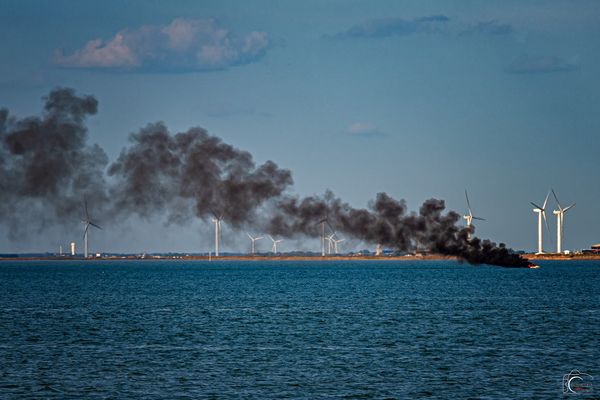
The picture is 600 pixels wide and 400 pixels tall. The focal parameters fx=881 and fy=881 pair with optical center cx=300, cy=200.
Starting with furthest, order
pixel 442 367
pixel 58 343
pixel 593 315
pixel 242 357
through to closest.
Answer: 1. pixel 593 315
2. pixel 58 343
3. pixel 242 357
4. pixel 442 367

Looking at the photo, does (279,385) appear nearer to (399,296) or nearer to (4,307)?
(4,307)

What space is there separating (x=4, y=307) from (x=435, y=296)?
5940 centimetres

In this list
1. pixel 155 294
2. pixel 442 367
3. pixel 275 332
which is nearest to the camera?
pixel 442 367

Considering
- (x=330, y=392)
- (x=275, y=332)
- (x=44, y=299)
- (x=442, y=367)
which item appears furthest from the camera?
(x=44, y=299)

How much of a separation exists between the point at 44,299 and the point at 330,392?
84072 millimetres

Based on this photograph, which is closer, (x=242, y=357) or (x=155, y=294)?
(x=242, y=357)

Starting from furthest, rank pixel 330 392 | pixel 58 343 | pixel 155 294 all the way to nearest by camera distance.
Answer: pixel 155 294, pixel 58 343, pixel 330 392

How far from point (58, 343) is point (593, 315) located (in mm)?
54842

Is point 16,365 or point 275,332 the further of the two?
point 275,332

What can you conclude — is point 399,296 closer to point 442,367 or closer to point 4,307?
point 4,307

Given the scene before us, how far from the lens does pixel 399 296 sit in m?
128

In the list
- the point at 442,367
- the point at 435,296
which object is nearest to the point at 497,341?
the point at 442,367

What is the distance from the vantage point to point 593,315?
91.3 m

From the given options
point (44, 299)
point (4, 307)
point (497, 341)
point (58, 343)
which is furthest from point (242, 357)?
point (44, 299)
